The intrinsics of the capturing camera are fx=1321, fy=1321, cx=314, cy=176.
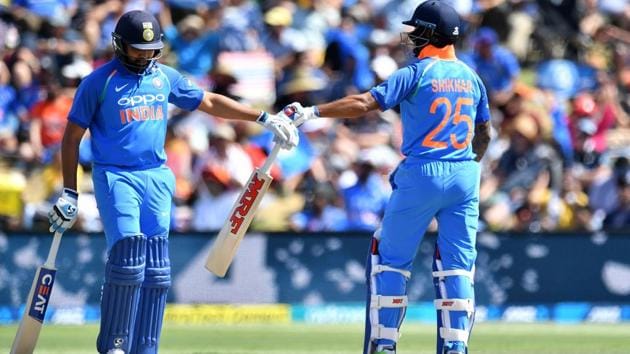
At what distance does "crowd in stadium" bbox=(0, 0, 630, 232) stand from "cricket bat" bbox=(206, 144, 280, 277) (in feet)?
15.4

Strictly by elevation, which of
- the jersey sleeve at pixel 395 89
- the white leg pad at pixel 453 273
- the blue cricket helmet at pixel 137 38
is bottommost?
the white leg pad at pixel 453 273

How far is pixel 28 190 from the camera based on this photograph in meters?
12.8

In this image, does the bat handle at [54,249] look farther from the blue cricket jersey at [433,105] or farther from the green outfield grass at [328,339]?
the blue cricket jersey at [433,105]

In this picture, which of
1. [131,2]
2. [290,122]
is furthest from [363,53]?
[290,122]

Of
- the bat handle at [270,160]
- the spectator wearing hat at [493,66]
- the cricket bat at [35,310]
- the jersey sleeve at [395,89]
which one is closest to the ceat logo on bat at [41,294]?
the cricket bat at [35,310]

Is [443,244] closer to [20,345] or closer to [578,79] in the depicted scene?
[20,345]

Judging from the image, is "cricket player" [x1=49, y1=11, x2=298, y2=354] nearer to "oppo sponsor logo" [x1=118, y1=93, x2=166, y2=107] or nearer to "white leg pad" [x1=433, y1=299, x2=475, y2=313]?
"oppo sponsor logo" [x1=118, y1=93, x2=166, y2=107]

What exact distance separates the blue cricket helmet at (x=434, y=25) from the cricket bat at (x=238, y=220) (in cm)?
107

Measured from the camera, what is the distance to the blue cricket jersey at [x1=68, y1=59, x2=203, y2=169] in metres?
7.45

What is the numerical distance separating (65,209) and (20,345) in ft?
3.00

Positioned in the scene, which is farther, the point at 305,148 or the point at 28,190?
the point at 305,148

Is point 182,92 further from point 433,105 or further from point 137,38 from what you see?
point 433,105

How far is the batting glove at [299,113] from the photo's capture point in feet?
24.8

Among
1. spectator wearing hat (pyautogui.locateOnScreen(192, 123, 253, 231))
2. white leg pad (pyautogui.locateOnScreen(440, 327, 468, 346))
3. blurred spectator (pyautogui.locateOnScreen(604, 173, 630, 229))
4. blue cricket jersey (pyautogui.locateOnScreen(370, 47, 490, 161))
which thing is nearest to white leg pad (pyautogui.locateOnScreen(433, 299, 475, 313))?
white leg pad (pyautogui.locateOnScreen(440, 327, 468, 346))
